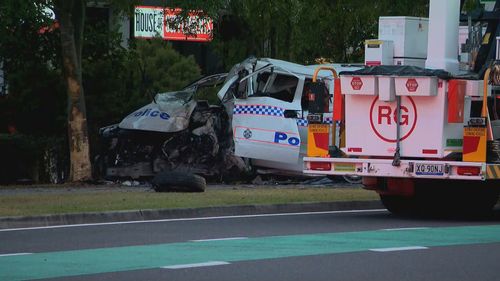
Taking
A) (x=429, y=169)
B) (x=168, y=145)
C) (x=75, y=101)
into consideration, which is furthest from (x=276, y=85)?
(x=429, y=169)

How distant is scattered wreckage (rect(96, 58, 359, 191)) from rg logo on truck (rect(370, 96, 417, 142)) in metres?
7.35

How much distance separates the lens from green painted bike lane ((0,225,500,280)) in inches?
452

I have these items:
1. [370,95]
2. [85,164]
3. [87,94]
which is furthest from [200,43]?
[370,95]

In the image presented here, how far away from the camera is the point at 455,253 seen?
12.8 meters

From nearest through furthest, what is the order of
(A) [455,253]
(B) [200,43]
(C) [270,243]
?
(A) [455,253] → (C) [270,243] → (B) [200,43]

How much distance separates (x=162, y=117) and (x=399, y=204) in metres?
8.34

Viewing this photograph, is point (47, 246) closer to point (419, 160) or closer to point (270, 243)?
point (270, 243)

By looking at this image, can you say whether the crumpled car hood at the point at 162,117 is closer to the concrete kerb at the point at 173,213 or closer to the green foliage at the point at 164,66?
the green foliage at the point at 164,66

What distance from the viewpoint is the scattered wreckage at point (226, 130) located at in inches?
951

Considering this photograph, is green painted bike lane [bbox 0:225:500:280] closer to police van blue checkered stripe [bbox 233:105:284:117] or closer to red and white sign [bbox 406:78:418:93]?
red and white sign [bbox 406:78:418:93]

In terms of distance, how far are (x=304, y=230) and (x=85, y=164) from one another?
33.1 feet

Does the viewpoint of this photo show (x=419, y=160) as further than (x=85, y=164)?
No

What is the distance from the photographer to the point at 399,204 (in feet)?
59.7

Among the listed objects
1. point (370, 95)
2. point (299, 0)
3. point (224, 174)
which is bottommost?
point (224, 174)
